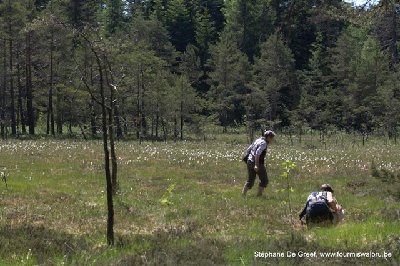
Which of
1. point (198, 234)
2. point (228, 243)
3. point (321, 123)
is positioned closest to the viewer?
point (228, 243)

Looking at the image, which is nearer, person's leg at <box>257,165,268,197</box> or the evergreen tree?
person's leg at <box>257,165,268,197</box>

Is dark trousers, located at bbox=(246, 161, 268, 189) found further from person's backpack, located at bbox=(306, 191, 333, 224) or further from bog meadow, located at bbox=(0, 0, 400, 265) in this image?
person's backpack, located at bbox=(306, 191, 333, 224)

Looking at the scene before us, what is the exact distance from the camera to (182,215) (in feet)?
42.3

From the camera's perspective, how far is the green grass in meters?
8.37

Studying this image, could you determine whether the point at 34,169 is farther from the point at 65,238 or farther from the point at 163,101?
the point at 163,101

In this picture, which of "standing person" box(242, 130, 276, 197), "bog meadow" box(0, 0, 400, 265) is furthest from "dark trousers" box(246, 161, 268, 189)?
"bog meadow" box(0, 0, 400, 265)

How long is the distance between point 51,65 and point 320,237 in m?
49.8

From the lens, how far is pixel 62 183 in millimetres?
18703

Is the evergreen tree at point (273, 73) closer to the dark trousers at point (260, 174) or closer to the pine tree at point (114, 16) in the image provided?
the pine tree at point (114, 16)

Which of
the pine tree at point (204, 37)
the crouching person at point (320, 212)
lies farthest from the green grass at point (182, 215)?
the pine tree at point (204, 37)

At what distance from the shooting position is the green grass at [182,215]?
27.5ft

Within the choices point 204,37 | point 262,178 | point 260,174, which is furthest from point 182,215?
point 204,37

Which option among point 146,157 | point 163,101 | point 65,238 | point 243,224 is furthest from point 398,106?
point 65,238

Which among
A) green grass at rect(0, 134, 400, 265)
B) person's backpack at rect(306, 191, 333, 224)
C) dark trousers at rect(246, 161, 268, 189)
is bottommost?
green grass at rect(0, 134, 400, 265)
